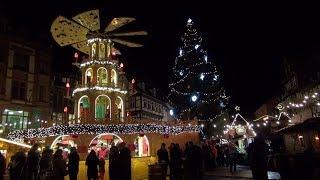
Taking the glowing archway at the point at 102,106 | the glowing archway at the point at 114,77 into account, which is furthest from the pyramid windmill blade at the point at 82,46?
the glowing archway at the point at 102,106

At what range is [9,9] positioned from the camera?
1630 inches

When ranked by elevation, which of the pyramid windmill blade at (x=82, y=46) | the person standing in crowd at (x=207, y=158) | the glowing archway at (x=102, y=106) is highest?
the pyramid windmill blade at (x=82, y=46)

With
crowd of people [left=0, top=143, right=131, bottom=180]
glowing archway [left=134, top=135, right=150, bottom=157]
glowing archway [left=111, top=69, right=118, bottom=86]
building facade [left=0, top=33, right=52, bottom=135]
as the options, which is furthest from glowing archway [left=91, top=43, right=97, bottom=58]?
crowd of people [left=0, top=143, right=131, bottom=180]

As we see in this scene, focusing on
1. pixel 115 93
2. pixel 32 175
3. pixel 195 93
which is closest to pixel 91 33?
pixel 115 93

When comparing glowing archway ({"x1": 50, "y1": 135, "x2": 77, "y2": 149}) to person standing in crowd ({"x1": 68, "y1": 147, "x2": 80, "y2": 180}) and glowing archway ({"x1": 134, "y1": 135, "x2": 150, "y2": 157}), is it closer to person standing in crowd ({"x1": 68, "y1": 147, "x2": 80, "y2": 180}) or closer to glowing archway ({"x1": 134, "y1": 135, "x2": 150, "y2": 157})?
glowing archway ({"x1": 134, "y1": 135, "x2": 150, "y2": 157})

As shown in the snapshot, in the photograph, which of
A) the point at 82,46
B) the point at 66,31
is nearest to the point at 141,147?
the point at 82,46

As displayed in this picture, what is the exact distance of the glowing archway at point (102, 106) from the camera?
34.6 meters

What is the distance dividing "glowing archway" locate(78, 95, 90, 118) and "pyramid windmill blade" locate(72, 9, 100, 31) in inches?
284

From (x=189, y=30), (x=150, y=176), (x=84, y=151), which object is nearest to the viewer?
(x=150, y=176)

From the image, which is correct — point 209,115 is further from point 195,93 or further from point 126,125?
point 126,125

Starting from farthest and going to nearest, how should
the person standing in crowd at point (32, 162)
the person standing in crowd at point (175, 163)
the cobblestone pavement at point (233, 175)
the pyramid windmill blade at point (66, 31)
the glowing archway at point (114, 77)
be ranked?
1. the glowing archway at point (114, 77)
2. the pyramid windmill blade at point (66, 31)
3. the cobblestone pavement at point (233, 175)
4. the person standing in crowd at point (175, 163)
5. the person standing in crowd at point (32, 162)

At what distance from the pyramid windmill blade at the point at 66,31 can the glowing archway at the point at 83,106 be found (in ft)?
20.6

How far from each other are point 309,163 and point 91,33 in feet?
92.2

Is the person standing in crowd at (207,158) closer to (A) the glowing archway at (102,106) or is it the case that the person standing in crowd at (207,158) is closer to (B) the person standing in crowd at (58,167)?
→ (B) the person standing in crowd at (58,167)
